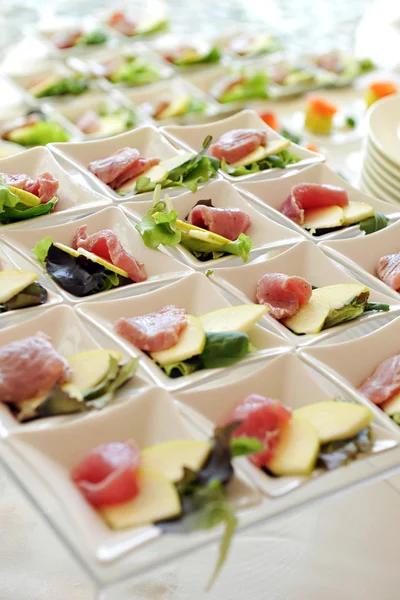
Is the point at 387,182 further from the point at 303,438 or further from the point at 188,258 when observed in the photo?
the point at 303,438

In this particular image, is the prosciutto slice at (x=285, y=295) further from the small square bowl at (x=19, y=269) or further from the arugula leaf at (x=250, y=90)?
the arugula leaf at (x=250, y=90)

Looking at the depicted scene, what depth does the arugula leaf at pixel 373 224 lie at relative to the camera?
6.70 feet

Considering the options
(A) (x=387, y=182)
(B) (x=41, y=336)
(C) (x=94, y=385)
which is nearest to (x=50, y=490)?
(C) (x=94, y=385)

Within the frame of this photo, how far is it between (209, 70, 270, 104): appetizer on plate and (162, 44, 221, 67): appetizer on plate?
0.23 meters

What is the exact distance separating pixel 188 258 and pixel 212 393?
482 mm

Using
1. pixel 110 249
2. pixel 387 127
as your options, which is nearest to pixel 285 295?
pixel 110 249

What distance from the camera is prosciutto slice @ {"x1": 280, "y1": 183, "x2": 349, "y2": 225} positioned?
2080 mm

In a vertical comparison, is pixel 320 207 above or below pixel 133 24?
above

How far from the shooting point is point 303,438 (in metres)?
1.37

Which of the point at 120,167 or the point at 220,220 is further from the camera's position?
the point at 120,167

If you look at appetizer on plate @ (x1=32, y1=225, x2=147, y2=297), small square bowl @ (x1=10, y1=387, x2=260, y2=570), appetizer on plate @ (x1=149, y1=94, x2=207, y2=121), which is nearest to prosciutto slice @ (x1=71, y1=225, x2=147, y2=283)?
appetizer on plate @ (x1=32, y1=225, x2=147, y2=297)

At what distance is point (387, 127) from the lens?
9.06ft

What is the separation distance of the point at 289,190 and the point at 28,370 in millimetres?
1035

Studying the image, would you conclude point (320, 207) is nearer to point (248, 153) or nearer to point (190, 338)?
point (248, 153)
